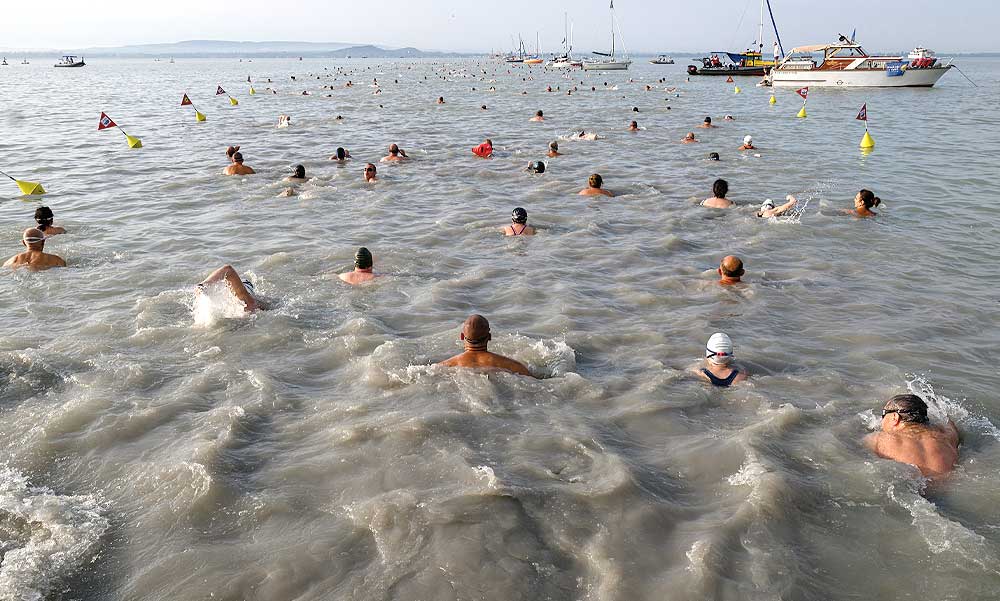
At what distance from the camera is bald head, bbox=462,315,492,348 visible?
24.1 ft

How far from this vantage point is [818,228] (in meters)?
13.8

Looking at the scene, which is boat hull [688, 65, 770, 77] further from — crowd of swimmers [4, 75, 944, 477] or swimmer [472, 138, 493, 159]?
crowd of swimmers [4, 75, 944, 477]

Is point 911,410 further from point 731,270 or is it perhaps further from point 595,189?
point 595,189

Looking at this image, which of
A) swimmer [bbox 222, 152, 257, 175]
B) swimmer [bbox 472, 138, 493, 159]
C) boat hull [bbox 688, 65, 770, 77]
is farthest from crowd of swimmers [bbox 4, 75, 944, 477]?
boat hull [bbox 688, 65, 770, 77]

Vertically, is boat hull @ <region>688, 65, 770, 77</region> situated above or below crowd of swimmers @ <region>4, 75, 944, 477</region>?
above

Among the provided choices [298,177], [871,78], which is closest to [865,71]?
[871,78]

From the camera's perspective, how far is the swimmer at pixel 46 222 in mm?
12336

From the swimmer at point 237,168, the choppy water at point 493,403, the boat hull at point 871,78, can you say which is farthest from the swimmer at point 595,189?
the boat hull at point 871,78

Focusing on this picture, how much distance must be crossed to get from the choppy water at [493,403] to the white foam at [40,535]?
2 cm

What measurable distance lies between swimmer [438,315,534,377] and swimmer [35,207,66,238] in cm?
903

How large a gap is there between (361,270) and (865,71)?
191 feet

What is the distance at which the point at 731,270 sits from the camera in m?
10.1

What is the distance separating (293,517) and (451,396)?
7.32 feet

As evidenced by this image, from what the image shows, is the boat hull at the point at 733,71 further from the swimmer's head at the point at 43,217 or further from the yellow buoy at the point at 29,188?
the swimmer's head at the point at 43,217
